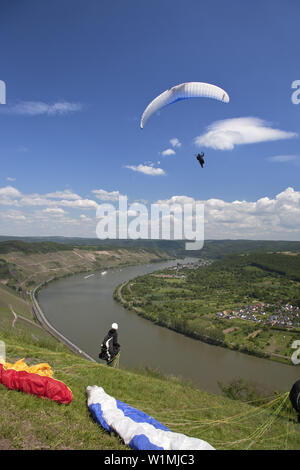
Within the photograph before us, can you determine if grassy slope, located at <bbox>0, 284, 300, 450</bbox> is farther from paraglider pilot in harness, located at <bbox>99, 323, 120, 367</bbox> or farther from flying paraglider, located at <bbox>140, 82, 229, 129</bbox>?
flying paraglider, located at <bbox>140, 82, 229, 129</bbox>

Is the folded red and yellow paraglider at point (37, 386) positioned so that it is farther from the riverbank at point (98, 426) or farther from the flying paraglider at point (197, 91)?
the flying paraglider at point (197, 91)

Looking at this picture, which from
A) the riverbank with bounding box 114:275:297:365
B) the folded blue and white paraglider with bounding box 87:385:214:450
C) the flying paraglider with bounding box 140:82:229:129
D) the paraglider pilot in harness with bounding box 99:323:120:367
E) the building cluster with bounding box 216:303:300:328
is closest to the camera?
the folded blue and white paraglider with bounding box 87:385:214:450

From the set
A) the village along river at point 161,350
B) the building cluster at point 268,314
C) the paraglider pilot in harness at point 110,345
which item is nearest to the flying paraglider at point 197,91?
the paraglider pilot in harness at point 110,345

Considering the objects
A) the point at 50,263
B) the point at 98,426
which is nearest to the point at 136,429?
the point at 98,426

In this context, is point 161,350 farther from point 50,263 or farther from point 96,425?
point 50,263

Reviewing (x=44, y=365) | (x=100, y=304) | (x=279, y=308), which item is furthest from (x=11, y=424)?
(x=279, y=308)

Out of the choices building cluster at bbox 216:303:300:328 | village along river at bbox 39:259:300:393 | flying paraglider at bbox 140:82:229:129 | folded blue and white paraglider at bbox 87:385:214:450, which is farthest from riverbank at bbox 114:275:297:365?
folded blue and white paraglider at bbox 87:385:214:450

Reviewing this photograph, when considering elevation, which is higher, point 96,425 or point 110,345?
point 96,425

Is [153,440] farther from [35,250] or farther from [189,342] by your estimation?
[35,250]
